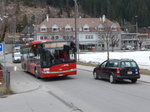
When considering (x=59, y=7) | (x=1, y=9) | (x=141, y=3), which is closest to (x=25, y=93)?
(x=1, y=9)

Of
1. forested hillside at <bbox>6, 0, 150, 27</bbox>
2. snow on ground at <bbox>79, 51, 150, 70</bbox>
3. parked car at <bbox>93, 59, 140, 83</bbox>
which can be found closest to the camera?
parked car at <bbox>93, 59, 140, 83</bbox>

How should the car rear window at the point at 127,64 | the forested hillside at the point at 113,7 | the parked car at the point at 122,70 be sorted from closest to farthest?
the parked car at the point at 122,70 < the car rear window at the point at 127,64 < the forested hillside at the point at 113,7

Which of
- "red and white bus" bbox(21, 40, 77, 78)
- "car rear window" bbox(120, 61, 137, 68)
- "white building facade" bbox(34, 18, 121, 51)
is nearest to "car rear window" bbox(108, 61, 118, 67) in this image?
"car rear window" bbox(120, 61, 137, 68)

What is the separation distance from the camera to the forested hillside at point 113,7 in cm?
14712

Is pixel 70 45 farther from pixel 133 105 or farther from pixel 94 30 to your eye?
pixel 94 30

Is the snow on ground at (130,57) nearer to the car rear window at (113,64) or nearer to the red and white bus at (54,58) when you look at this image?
the red and white bus at (54,58)

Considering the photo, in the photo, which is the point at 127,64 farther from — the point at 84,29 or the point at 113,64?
the point at 84,29

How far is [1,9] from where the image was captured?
2648cm

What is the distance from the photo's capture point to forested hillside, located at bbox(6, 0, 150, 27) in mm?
147125

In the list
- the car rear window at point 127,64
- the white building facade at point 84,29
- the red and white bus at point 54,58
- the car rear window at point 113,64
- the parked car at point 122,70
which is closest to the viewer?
the parked car at point 122,70

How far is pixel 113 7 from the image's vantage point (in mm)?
151000

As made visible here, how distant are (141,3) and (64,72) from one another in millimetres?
137408

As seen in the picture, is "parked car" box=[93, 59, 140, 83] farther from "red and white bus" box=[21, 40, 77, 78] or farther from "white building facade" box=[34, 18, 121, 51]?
"white building facade" box=[34, 18, 121, 51]

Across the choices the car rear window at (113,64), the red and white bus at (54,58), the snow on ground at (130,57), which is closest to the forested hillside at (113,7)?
the snow on ground at (130,57)
